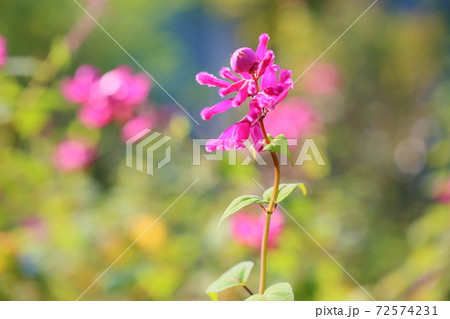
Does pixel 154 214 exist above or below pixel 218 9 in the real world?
below

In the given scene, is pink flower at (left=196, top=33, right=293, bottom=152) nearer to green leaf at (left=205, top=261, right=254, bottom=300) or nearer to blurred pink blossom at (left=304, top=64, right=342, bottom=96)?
green leaf at (left=205, top=261, right=254, bottom=300)

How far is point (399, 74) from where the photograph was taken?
2.10m

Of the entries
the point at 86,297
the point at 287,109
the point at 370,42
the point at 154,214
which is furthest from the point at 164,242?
the point at 370,42

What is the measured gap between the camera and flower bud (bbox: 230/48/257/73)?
16.7 inches

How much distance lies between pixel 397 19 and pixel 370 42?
0.71 feet

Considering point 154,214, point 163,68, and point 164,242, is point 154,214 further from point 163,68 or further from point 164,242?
point 163,68

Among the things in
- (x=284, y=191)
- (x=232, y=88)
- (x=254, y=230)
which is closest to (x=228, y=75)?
(x=232, y=88)

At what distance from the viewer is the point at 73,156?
1141 mm

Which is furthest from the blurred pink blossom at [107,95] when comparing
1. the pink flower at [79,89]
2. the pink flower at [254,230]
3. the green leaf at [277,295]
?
the green leaf at [277,295]

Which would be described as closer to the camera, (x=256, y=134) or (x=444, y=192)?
(x=256, y=134)

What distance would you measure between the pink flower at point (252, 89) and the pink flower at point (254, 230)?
48 centimetres

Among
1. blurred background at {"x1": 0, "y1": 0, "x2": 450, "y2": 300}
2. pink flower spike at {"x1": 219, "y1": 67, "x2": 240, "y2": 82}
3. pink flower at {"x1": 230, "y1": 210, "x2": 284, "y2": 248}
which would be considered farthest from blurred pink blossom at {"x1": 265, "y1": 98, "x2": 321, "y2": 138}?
pink flower spike at {"x1": 219, "y1": 67, "x2": 240, "y2": 82}

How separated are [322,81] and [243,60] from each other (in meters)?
1.32

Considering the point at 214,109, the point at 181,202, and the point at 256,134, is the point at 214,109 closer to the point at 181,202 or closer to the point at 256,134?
the point at 256,134
